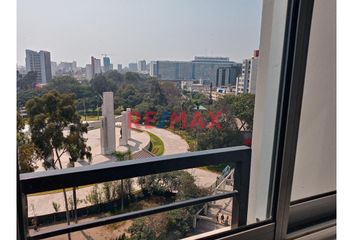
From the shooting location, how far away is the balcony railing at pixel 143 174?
901mm

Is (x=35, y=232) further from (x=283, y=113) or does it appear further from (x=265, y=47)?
(x=265, y=47)

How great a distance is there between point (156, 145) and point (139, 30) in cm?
51

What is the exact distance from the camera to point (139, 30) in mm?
996

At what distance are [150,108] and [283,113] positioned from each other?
54 cm

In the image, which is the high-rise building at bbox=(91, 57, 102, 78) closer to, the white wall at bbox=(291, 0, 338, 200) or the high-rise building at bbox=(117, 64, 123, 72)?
the high-rise building at bbox=(117, 64, 123, 72)

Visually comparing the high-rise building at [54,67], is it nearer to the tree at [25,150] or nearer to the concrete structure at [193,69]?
the tree at [25,150]

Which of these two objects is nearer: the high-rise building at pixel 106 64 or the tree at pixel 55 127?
the tree at pixel 55 127

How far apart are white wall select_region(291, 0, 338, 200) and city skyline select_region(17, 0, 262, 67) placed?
31cm

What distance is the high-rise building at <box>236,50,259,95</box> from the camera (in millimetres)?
1267

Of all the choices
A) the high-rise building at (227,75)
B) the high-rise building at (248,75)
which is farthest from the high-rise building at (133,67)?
the high-rise building at (248,75)

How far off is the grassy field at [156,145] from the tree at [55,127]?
28cm

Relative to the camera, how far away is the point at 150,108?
105 cm

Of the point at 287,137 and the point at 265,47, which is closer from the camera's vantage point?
the point at 287,137
